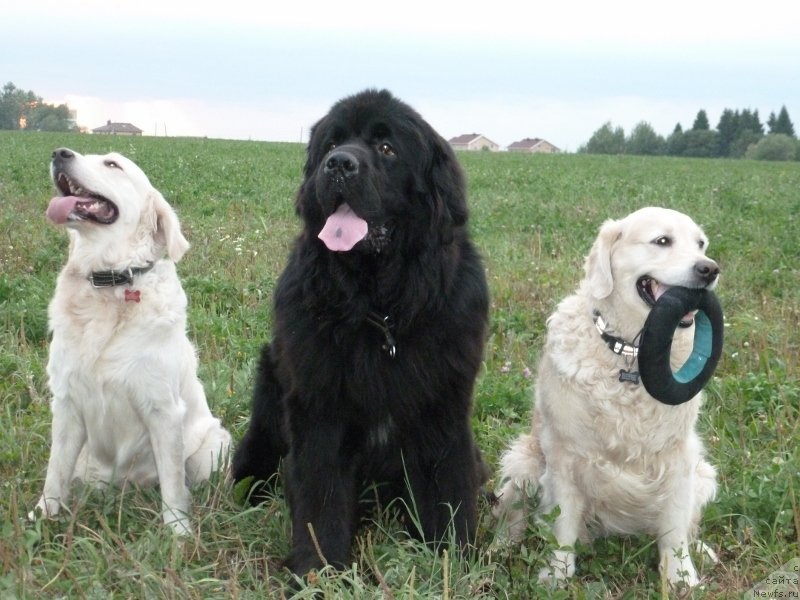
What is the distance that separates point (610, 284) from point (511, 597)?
3.98 ft

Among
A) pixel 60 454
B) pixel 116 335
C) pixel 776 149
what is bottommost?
pixel 60 454

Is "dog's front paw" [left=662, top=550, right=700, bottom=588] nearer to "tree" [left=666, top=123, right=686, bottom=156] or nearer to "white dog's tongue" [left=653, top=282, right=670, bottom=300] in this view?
"white dog's tongue" [left=653, top=282, right=670, bottom=300]

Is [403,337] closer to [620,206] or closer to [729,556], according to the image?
[729,556]

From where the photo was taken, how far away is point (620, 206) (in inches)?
493

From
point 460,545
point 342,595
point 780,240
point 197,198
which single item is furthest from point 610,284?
point 197,198

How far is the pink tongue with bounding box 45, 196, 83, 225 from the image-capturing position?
3137 mm

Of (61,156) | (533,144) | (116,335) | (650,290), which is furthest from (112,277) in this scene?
(533,144)

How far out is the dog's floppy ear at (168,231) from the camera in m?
3.30

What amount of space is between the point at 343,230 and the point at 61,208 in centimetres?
115

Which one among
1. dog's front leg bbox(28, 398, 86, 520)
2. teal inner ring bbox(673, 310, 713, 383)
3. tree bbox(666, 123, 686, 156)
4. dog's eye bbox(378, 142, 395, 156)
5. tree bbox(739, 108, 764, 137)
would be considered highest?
tree bbox(739, 108, 764, 137)

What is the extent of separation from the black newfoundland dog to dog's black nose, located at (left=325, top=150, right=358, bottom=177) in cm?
9

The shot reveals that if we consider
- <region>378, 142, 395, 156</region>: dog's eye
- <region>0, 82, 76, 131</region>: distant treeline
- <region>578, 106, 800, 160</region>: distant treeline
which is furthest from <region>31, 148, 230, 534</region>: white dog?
<region>578, 106, 800, 160</region>: distant treeline

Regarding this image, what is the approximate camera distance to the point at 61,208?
10.4ft

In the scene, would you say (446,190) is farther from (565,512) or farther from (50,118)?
(50,118)
